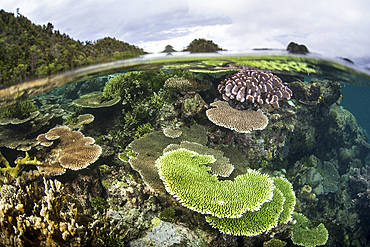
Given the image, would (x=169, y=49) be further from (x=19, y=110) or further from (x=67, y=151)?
(x=19, y=110)

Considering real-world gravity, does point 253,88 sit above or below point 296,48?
below

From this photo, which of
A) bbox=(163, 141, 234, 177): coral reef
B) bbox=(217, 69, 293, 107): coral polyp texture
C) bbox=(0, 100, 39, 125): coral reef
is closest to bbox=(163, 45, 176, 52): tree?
bbox=(217, 69, 293, 107): coral polyp texture

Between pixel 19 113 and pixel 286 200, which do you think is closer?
pixel 286 200

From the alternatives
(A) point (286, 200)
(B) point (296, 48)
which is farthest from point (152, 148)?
(B) point (296, 48)

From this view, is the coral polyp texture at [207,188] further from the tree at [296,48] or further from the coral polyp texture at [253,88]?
the tree at [296,48]

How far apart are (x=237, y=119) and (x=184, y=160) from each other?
236cm

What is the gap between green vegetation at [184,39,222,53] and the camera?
23.4ft

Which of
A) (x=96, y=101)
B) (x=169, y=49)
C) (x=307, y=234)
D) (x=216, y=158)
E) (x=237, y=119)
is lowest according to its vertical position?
(x=307, y=234)

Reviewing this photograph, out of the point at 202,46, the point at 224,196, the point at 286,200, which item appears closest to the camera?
the point at 224,196

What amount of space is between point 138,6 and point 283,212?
23.1ft

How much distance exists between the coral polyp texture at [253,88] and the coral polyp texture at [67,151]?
4620 mm

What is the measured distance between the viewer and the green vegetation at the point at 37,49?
5.72 metres

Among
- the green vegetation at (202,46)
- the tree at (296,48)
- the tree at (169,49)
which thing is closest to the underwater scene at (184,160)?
the tree at (169,49)

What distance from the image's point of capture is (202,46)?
24.1ft
